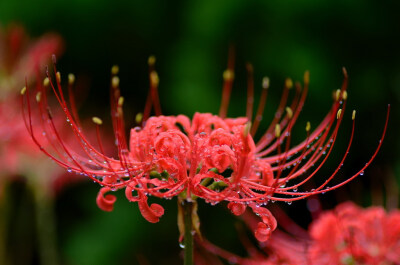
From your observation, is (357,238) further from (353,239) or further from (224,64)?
(224,64)

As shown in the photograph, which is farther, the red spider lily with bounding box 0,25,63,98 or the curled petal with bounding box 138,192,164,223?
the red spider lily with bounding box 0,25,63,98

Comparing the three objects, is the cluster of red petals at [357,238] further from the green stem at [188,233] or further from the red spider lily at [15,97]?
the red spider lily at [15,97]

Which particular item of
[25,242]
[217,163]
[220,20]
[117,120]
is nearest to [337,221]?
[217,163]

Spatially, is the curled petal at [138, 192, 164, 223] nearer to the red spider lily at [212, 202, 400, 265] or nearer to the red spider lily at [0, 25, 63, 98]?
the red spider lily at [212, 202, 400, 265]

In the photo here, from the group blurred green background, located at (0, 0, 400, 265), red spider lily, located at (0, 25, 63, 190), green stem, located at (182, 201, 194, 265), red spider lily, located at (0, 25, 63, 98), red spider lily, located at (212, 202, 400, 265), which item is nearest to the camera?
green stem, located at (182, 201, 194, 265)

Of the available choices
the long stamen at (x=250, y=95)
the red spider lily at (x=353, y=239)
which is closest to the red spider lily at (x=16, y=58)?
the long stamen at (x=250, y=95)

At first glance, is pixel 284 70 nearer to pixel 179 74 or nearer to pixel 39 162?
pixel 179 74

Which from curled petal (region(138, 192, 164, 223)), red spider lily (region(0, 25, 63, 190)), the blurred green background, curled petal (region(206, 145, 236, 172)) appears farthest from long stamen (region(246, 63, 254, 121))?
red spider lily (region(0, 25, 63, 190))
